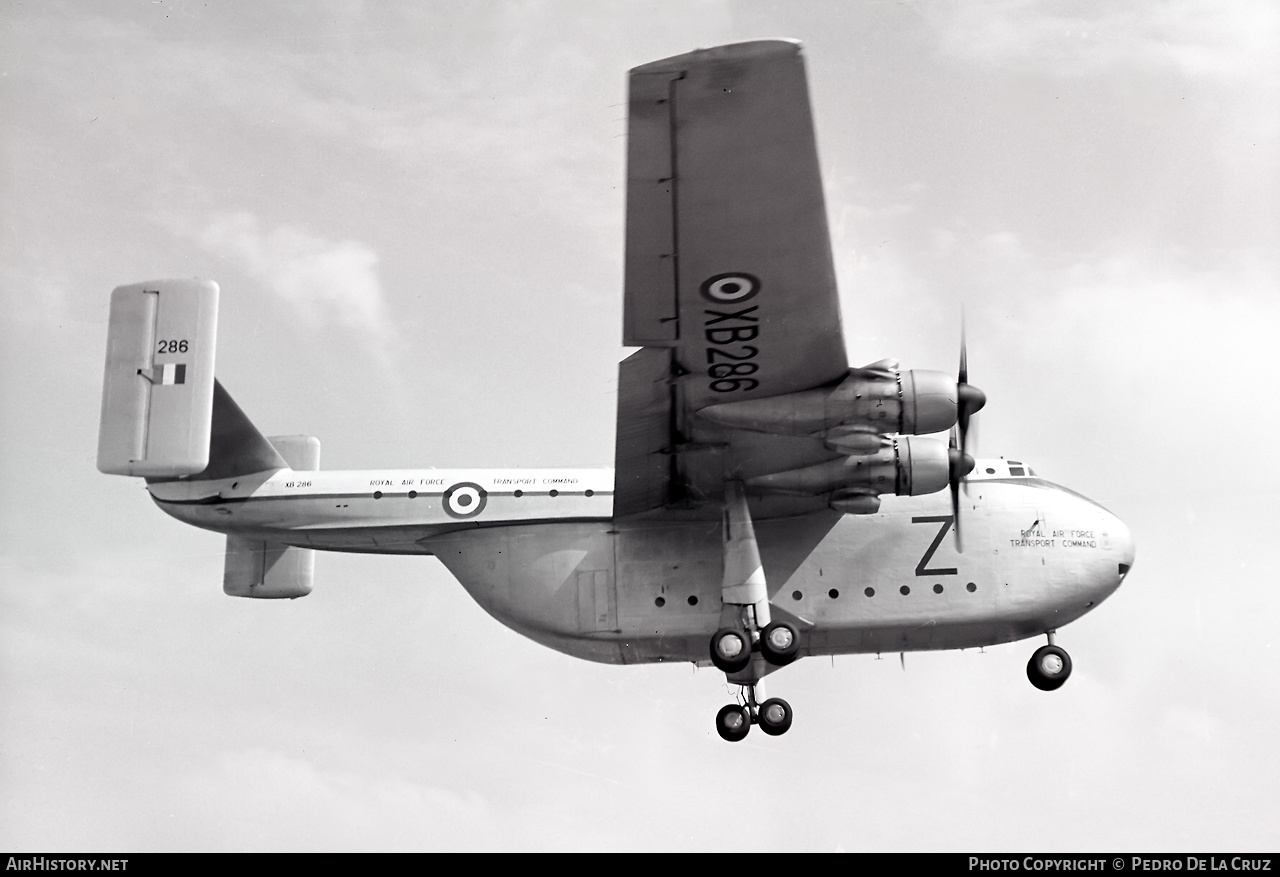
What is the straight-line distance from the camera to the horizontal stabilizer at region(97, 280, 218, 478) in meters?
16.7

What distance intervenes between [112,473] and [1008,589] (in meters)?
12.6

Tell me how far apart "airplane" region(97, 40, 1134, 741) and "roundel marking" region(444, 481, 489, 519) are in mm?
34

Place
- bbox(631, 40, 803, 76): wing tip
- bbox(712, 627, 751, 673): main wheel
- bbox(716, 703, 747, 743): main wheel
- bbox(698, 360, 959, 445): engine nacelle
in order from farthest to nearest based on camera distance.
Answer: bbox(716, 703, 747, 743): main wheel
bbox(712, 627, 751, 673): main wheel
bbox(698, 360, 959, 445): engine nacelle
bbox(631, 40, 803, 76): wing tip

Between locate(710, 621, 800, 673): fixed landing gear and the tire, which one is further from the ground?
locate(710, 621, 800, 673): fixed landing gear

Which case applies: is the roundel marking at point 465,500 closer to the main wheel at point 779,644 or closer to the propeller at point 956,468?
the main wheel at point 779,644

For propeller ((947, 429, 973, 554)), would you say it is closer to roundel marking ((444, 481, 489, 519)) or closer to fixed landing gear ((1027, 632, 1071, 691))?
fixed landing gear ((1027, 632, 1071, 691))

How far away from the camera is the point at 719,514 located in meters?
18.4

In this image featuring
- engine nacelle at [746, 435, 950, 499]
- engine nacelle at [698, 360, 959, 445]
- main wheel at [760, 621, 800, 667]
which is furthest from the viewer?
engine nacelle at [746, 435, 950, 499]

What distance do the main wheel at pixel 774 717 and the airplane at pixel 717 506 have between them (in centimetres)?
4

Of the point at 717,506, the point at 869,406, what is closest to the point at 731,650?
the point at 717,506

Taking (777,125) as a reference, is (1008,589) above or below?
below

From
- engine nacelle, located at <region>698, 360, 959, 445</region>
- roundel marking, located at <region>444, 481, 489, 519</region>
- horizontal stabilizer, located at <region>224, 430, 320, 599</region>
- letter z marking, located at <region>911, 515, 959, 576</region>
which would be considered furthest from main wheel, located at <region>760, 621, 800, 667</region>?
horizontal stabilizer, located at <region>224, 430, 320, 599</region>
